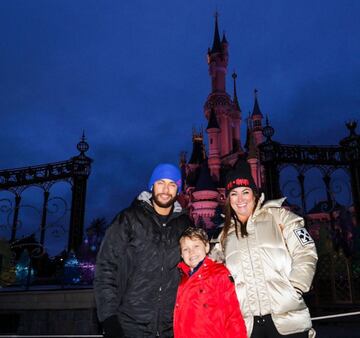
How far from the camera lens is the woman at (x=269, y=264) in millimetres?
2420

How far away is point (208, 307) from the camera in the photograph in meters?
2.54

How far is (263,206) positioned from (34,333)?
21.2 feet

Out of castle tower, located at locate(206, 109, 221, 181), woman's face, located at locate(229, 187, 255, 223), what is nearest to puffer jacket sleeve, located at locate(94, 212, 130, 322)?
woman's face, located at locate(229, 187, 255, 223)

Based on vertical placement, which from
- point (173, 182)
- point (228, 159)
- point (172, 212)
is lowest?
point (172, 212)

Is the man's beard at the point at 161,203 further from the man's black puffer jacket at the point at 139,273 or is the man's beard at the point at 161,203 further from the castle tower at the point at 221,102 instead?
the castle tower at the point at 221,102

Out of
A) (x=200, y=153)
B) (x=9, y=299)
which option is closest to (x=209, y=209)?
(x=200, y=153)

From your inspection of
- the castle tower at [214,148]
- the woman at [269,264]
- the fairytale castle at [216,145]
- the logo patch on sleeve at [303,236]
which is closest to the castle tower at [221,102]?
the fairytale castle at [216,145]

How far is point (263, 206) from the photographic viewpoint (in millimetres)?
2793

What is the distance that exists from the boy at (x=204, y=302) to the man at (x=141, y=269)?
11cm

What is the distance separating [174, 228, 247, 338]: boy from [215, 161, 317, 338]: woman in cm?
12

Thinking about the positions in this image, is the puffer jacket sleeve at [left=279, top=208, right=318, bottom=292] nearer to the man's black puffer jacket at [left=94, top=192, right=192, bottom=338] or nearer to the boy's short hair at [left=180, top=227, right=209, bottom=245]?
the boy's short hair at [left=180, top=227, right=209, bottom=245]

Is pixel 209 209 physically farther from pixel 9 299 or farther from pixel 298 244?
pixel 298 244

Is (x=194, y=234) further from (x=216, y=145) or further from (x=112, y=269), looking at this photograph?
(x=216, y=145)

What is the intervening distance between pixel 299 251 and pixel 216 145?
5565 cm
